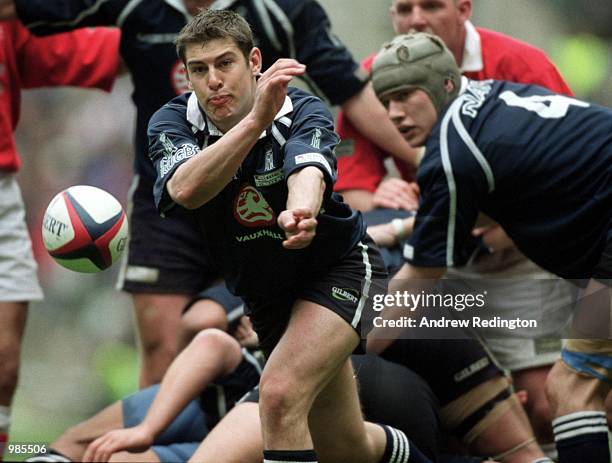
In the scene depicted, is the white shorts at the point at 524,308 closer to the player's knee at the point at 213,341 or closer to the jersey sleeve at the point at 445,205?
the jersey sleeve at the point at 445,205

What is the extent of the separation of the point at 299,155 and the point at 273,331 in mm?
866

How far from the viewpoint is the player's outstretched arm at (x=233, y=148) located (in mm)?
4082

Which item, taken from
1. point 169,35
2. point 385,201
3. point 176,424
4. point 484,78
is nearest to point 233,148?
point 176,424

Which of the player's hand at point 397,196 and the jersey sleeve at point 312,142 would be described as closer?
the jersey sleeve at point 312,142

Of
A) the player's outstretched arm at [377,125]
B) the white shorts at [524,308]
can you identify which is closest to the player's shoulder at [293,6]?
the player's outstretched arm at [377,125]

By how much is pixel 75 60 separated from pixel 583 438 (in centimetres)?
347

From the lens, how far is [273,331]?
4762 mm

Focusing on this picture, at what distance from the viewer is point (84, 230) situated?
15.4 ft

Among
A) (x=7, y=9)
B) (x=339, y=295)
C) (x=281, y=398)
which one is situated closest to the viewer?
(x=281, y=398)

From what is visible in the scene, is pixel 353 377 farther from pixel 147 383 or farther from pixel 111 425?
pixel 147 383

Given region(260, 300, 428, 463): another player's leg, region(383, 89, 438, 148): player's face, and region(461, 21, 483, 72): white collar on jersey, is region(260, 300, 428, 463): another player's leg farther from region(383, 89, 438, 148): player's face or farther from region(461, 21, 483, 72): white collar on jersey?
region(461, 21, 483, 72): white collar on jersey

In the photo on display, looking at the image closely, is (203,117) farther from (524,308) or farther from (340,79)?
(524,308)

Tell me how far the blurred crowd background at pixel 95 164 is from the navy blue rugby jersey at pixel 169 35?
1.67 metres

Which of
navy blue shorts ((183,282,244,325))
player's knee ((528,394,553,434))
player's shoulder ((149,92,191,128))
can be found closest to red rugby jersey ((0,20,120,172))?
navy blue shorts ((183,282,244,325))
